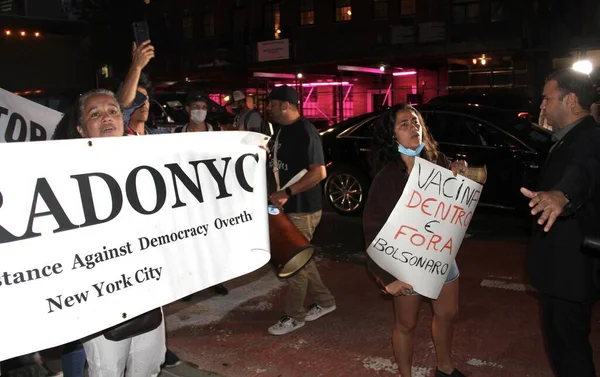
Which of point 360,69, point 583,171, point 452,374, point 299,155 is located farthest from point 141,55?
point 360,69

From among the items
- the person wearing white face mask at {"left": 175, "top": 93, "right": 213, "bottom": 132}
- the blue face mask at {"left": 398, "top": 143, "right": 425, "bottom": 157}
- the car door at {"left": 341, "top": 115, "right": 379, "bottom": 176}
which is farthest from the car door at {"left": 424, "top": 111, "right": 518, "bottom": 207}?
the blue face mask at {"left": 398, "top": 143, "right": 425, "bottom": 157}

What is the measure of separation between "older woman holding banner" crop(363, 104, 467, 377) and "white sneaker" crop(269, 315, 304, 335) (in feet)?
4.80

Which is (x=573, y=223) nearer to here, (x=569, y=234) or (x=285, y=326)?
(x=569, y=234)

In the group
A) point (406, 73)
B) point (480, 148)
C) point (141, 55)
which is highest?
point (406, 73)

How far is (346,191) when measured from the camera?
9.87m

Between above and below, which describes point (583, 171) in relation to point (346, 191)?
above

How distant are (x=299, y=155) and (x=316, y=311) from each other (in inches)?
54.8

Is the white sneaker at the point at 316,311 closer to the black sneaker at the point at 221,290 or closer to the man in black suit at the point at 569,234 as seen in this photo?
the black sneaker at the point at 221,290

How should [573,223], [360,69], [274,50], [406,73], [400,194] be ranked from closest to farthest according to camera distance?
[573,223] < [400,194] < [360,69] < [406,73] < [274,50]

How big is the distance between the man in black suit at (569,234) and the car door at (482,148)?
5.35m

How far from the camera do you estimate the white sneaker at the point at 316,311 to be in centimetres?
522

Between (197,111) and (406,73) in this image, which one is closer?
(197,111)

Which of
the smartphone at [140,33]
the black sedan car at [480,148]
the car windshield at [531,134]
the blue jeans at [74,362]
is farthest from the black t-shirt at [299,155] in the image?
the car windshield at [531,134]

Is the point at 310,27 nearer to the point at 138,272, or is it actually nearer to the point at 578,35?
the point at 578,35
